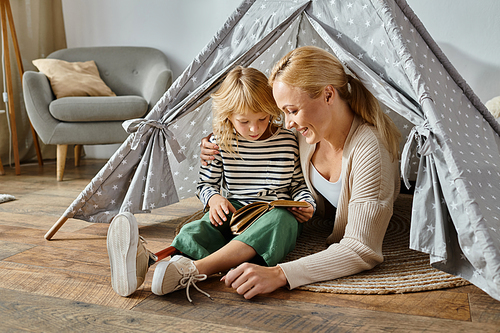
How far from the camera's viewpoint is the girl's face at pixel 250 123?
1342mm

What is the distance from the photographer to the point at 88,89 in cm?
284

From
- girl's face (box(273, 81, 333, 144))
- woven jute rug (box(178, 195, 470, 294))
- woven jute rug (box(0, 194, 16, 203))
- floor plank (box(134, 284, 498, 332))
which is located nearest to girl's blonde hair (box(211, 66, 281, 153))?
girl's face (box(273, 81, 333, 144))

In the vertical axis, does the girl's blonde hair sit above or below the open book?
above

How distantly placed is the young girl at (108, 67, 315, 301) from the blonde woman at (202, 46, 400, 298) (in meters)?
0.09

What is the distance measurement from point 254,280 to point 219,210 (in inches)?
12.5

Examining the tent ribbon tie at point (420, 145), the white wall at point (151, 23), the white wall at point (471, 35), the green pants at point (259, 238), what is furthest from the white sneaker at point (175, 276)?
the white wall at point (151, 23)

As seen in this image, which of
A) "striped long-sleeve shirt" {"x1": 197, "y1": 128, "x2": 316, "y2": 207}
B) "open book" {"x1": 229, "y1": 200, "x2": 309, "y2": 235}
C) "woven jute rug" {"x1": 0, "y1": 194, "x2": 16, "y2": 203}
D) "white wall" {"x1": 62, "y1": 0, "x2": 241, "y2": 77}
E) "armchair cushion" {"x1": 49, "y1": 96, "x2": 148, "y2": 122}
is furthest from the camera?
"white wall" {"x1": 62, "y1": 0, "x2": 241, "y2": 77}

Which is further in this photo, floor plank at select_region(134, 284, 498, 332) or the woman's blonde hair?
the woman's blonde hair

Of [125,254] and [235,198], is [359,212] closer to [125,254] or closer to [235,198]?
[235,198]

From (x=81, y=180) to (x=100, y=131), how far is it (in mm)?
319

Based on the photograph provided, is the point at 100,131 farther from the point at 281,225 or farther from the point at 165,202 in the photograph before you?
the point at 281,225

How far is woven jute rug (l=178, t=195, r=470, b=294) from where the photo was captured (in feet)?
3.54

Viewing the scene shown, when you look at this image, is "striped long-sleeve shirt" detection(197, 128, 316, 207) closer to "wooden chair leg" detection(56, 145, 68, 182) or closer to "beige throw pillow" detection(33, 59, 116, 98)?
"wooden chair leg" detection(56, 145, 68, 182)

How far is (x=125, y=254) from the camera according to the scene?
3.33ft
